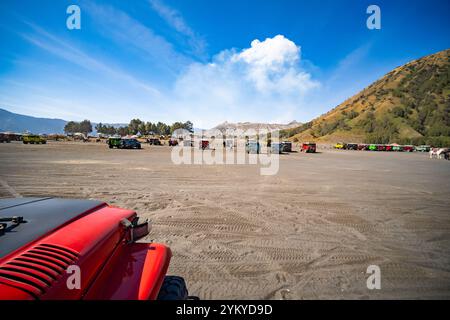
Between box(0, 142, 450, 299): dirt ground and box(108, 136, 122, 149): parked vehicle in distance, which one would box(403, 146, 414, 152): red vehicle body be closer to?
box(0, 142, 450, 299): dirt ground

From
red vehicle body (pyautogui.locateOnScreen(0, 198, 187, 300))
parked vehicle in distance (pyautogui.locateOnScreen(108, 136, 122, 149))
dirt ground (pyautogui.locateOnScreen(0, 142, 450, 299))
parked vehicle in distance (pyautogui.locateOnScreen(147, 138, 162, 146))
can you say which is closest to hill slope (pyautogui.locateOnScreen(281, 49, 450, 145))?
parked vehicle in distance (pyautogui.locateOnScreen(147, 138, 162, 146))

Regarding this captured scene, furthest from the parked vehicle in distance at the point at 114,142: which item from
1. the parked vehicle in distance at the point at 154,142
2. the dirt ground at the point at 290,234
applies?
the dirt ground at the point at 290,234

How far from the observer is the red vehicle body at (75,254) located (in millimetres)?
1184

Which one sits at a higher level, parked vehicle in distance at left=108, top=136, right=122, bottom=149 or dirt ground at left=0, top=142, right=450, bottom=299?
parked vehicle in distance at left=108, top=136, right=122, bottom=149

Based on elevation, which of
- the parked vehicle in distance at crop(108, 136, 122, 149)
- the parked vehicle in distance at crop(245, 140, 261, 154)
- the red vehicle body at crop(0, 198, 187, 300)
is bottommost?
the red vehicle body at crop(0, 198, 187, 300)

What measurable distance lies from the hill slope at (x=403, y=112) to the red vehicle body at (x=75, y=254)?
256 feet

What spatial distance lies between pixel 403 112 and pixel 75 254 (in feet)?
317

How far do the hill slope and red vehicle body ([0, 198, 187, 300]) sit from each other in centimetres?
7817

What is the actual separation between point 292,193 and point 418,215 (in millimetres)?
3760

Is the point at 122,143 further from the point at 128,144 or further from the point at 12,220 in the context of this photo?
the point at 12,220

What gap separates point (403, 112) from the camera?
73.6 meters

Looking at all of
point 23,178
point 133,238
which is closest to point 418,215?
point 133,238

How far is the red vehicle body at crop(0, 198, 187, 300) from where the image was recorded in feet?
3.88

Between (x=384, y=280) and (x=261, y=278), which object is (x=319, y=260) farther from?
(x=261, y=278)
